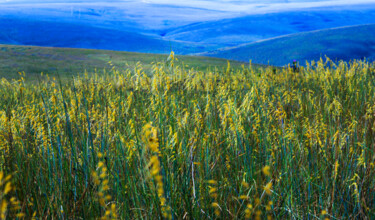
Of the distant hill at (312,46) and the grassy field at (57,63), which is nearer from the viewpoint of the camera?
the grassy field at (57,63)

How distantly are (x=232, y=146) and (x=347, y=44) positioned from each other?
73550 millimetres

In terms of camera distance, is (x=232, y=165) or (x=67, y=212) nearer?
(x=67, y=212)

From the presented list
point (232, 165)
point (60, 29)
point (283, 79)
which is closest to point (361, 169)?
point (232, 165)

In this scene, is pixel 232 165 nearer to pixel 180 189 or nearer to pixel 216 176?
pixel 216 176

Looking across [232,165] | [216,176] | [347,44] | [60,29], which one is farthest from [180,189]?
[60,29]

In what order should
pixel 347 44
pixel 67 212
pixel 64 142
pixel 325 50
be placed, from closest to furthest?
1. pixel 67 212
2. pixel 64 142
3. pixel 325 50
4. pixel 347 44

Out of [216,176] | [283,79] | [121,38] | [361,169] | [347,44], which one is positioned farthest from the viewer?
[121,38]

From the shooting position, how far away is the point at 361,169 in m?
1.53

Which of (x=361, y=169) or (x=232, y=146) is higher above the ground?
(x=232, y=146)

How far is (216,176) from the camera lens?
1.41m

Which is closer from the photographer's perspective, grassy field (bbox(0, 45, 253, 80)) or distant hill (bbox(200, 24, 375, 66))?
grassy field (bbox(0, 45, 253, 80))

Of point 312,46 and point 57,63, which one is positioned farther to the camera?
point 312,46

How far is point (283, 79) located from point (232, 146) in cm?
336

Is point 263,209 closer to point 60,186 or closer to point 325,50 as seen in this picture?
point 60,186
